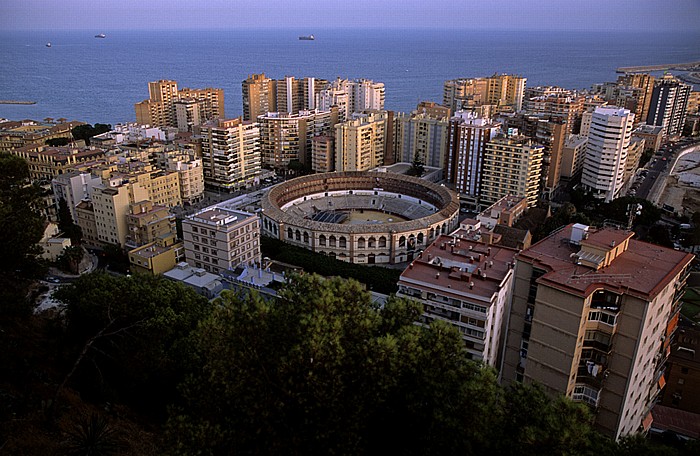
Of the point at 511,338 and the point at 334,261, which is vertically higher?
the point at 511,338

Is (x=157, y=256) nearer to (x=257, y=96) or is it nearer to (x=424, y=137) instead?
(x=424, y=137)

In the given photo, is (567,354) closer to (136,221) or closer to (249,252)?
(249,252)

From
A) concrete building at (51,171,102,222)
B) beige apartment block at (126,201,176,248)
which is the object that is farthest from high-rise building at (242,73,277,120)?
beige apartment block at (126,201,176,248)

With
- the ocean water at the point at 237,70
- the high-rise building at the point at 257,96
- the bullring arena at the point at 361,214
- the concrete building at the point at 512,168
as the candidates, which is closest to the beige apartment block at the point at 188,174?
the bullring arena at the point at 361,214

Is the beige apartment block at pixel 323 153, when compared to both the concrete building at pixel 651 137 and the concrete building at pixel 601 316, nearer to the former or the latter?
→ the concrete building at pixel 601 316

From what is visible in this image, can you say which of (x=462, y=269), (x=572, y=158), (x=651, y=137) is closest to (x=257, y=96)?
(x=572, y=158)

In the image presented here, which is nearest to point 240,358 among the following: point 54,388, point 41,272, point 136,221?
point 54,388
